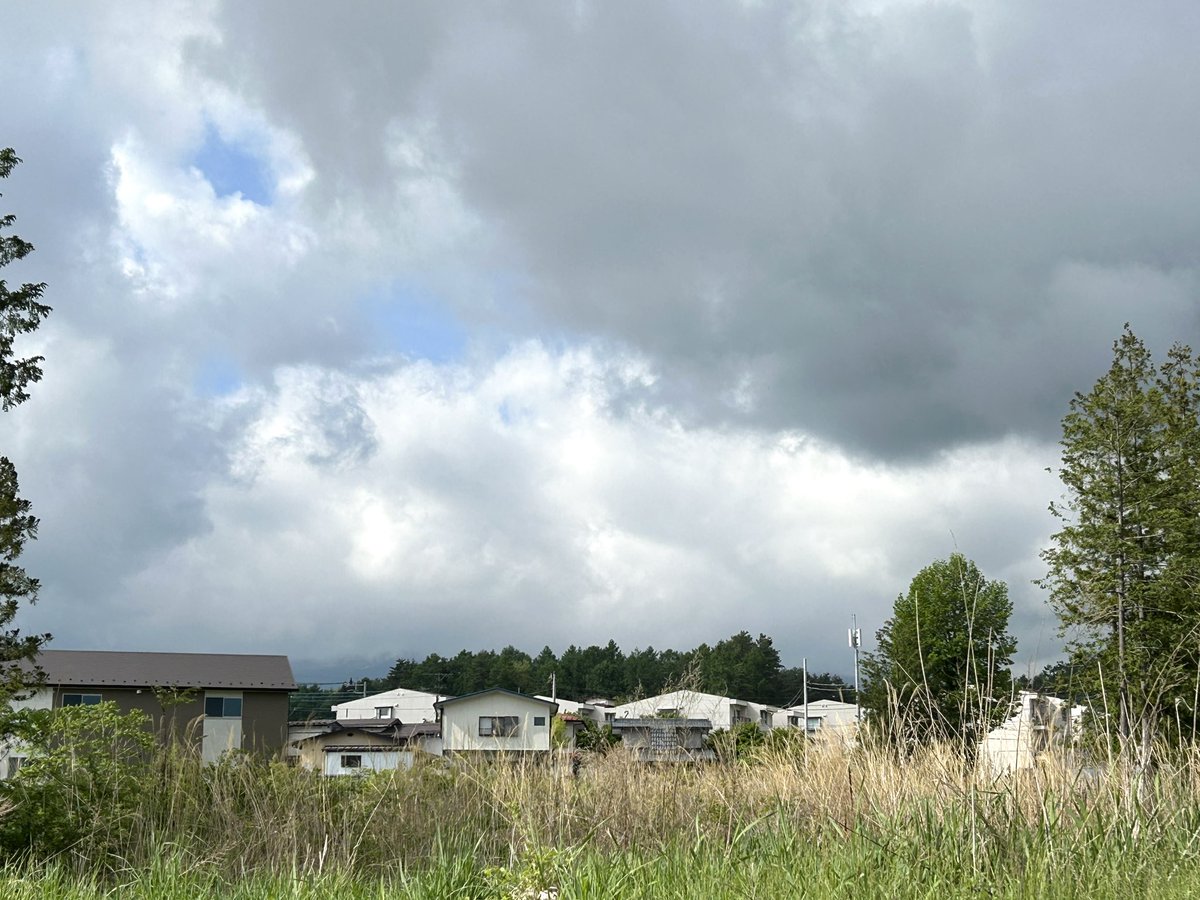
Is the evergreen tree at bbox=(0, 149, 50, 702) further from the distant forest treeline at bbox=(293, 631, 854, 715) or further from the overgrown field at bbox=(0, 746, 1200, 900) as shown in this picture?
the distant forest treeline at bbox=(293, 631, 854, 715)

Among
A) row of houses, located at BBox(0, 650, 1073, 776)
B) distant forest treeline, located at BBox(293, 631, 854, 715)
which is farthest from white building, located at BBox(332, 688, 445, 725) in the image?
distant forest treeline, located at BBox(293, 631, 854, 715)

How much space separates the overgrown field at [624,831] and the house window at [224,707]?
138 feet

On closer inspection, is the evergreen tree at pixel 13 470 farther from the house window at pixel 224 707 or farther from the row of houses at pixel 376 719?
the house window at pixel 224 707

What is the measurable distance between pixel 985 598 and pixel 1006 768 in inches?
95.2

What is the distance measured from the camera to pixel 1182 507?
32.0 m

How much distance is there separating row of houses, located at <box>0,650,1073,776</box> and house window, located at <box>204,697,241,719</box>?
5cm

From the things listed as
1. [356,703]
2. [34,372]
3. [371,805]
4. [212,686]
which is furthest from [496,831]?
[356,703]

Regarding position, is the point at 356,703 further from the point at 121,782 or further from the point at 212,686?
the point at 121,782

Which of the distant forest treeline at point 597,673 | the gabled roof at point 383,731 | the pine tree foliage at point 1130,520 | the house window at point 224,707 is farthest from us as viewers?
the distant forest treeline at point 597,673

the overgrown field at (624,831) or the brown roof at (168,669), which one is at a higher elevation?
the brown roof at (168,669)

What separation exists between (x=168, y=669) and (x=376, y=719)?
13.9 m

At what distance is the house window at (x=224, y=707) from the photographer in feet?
165

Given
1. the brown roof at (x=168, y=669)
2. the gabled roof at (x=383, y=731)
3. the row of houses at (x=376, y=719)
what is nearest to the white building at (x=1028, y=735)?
the row of houses at (x=376, y=719)

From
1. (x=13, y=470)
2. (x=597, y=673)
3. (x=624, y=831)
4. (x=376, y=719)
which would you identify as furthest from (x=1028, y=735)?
(x=597, y=673)
